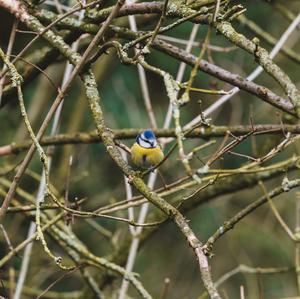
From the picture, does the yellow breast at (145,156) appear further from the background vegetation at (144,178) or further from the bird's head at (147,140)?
the background vegetation at (144,178)

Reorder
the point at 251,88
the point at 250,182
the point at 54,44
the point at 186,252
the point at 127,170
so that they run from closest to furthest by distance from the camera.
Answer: the point at 127,170, the point at 251,88, the point at 54,44, the point at 250,182, the point at 186,252

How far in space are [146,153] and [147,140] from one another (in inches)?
4.7

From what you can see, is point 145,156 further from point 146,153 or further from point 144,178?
point 144,178

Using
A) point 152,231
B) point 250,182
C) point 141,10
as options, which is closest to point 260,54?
point 141,10

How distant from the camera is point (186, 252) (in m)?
6.50

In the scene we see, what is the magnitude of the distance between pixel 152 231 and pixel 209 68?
4.61ft

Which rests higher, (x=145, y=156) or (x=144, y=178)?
(x=144, y=178)

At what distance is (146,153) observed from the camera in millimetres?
2447

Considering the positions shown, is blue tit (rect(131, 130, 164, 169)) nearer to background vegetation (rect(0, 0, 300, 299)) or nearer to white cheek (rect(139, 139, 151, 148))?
white cheek (rect(139, 139, 151, 148))

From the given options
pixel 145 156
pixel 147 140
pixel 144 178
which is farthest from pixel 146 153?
pixel 144 178

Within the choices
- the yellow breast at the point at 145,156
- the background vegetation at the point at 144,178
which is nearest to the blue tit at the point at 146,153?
Result: the yellow breast at the point at 145,156

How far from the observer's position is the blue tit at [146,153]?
2436mm

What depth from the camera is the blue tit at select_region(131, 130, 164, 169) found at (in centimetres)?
244

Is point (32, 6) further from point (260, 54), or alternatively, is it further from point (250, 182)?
point (250, 182)
